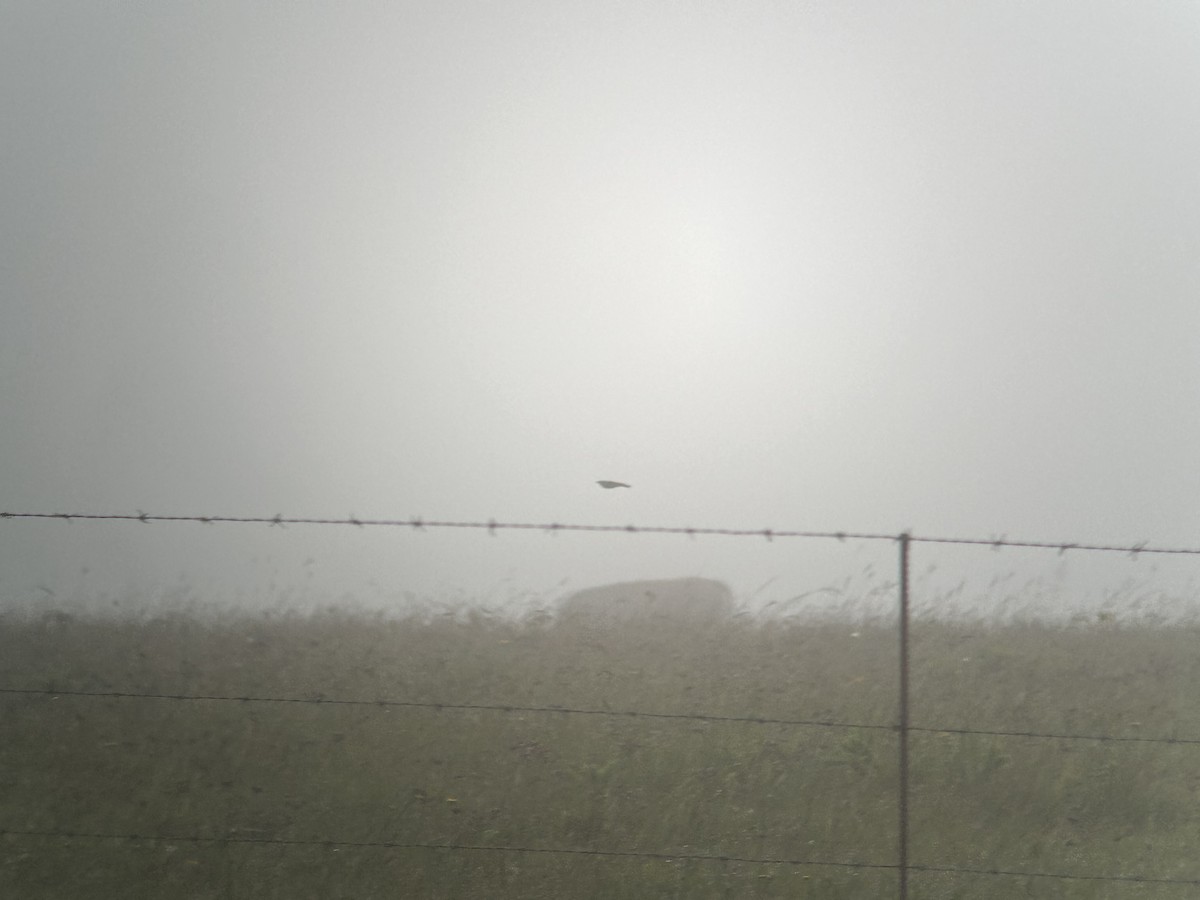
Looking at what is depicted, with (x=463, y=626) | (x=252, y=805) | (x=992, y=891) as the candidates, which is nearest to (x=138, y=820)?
(x=252, y=805)

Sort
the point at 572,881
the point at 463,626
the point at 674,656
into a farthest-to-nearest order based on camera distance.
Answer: the point at 463,626 → the point at 674,656 → the point at 572,881

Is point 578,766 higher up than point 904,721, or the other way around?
point 904,721

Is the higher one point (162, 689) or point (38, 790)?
point (162, 689)

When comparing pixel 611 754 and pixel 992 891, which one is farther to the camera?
pixel 611 754

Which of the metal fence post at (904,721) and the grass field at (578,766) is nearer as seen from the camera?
the metal fence post at (904,721)

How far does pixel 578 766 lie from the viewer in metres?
6.91

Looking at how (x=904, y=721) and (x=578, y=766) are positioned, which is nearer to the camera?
(x=904, y=721)

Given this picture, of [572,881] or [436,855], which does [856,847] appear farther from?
[436,855]

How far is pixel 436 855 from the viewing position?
242 inches

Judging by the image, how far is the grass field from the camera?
6.11m

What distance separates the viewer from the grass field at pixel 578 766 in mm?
6109

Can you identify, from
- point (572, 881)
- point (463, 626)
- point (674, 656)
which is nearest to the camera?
point (572, 881)

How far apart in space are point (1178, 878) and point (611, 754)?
322cm

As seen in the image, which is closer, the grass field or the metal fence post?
the metal fence post
